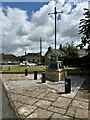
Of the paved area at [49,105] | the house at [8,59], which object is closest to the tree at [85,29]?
the paved area at [49,105]

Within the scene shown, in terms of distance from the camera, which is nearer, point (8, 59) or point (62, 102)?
point (62, 102)

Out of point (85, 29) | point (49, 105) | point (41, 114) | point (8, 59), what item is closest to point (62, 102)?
point (49, 105)

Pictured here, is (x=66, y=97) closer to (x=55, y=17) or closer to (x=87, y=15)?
(x=55, y=17)

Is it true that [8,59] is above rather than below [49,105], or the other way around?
above

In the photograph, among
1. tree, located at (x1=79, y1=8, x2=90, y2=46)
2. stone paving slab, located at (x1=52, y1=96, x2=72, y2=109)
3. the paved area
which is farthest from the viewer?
tree, located at (x1=79, y1=8, x2=90, y2=46)

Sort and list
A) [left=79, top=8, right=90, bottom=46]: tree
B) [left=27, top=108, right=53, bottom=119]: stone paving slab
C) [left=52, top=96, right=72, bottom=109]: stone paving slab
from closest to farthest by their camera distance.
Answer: [left=27, top=108, right=53, bottom=119]: stone paving slab, [left=52, top=96, right=72, bottom=109]: stone paving slab, [left=79, top=8, right=90, bottom=46]: tree

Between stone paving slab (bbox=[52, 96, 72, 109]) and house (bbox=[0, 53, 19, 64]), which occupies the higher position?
house (bbox=[0, 53, 19, 64])

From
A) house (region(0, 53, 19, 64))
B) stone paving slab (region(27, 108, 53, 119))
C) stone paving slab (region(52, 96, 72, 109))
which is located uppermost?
house (region(0, 53, 19, 64))

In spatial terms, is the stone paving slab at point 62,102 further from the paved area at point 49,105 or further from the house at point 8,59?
the house at point 8,59

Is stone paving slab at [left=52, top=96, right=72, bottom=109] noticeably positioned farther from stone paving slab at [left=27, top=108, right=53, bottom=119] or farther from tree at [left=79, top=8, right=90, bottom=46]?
tree at [left=79, top=8, right=90, bottom=46]

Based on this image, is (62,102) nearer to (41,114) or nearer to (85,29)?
(41,114)

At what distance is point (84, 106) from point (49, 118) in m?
2.10

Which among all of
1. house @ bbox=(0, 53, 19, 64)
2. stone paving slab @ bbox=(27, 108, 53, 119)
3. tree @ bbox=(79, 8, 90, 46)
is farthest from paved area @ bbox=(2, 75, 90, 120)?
house @ bbox=(0, 53, 19, 64)

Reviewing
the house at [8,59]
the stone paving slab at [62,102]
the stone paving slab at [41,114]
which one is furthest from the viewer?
the house at [8,59]
